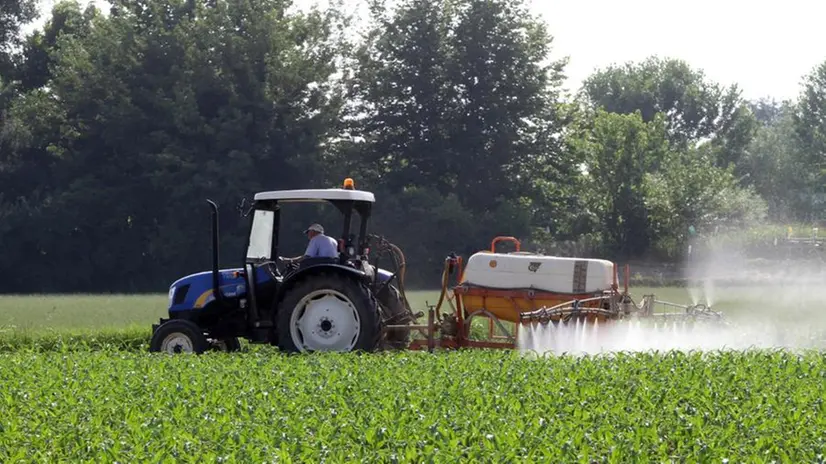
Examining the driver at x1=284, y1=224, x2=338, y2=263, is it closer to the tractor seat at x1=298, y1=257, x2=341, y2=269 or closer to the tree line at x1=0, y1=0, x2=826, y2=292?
the tractor seat at x1=298, y1=257, x2=341, y2=269

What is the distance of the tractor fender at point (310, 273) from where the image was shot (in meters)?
15.6

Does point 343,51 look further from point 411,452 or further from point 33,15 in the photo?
point 411,452

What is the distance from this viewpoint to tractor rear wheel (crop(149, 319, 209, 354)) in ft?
52.4

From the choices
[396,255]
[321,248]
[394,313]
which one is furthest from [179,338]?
[396,255]

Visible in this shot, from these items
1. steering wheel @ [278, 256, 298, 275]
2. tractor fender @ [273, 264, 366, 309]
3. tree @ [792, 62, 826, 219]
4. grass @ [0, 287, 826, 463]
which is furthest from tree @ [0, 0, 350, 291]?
tree @ [792, 62, 826, 219]

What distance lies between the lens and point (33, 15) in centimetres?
5656

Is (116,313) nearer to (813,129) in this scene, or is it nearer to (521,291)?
(521,291)

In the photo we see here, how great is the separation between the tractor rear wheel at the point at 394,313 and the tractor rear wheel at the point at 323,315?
1.06 meters

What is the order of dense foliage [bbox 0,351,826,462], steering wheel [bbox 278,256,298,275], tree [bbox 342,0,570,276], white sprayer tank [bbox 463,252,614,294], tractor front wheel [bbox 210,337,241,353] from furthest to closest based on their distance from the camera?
tree [bbox 342,0,570,276] → white sprayer tank [bbox 463,252,614,294] → tractor front wheel [bbox 210,337,241,353] → steering wheel [bbox 278,256,298,275] → dense foliage [bbox 0,351,826,462]

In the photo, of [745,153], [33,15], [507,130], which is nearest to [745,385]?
[507,130]

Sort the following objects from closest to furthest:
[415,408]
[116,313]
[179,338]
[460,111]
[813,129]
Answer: [415,408] < [179,338] < [116,313] < [460,111] < [813,129]

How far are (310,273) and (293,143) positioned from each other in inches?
1230

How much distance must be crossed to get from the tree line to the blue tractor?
24838mm

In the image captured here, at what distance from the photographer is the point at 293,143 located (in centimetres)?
4662
